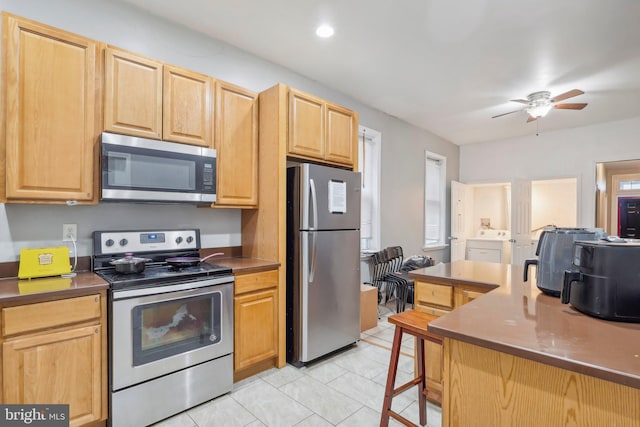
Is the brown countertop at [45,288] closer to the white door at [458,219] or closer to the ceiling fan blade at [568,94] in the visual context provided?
the ceiling fan blade at [568,94]

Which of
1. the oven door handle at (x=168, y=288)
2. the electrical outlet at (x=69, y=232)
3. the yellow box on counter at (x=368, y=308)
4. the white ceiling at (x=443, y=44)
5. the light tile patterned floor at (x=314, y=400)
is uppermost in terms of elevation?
the white ceiling at (x=443, y=44)

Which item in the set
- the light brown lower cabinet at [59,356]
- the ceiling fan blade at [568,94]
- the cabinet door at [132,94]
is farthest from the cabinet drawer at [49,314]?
the ceiling fan blade at [568,94]

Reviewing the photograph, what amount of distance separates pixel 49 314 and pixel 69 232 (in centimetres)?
68

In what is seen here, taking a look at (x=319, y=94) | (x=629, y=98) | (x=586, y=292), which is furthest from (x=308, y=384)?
(x=629, y=98)

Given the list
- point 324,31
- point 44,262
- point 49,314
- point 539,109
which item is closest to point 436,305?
point 49,314

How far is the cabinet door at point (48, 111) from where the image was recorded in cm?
173

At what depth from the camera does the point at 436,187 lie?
5984 mm

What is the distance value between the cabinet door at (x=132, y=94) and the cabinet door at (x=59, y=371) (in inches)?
48.8

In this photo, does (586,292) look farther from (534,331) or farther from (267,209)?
(267,209)

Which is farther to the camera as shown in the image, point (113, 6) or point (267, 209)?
point (267, 209)

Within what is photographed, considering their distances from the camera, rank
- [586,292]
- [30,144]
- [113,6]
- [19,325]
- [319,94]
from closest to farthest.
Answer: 1. [586,292]
2. [19,325]
3. [30,144]
4. [113,6]
5. [319,94]

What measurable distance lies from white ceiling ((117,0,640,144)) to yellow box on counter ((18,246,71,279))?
71.0 inches

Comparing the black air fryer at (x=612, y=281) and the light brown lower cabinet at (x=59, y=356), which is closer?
the black air fryer at (x=612, y=281)

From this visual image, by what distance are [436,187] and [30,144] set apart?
18.5 ft
